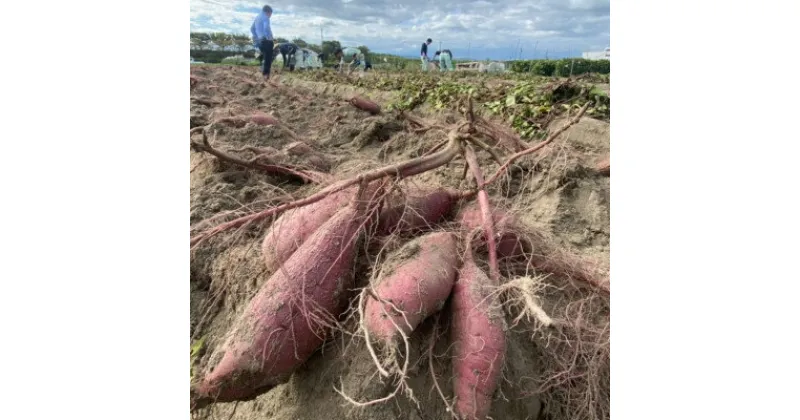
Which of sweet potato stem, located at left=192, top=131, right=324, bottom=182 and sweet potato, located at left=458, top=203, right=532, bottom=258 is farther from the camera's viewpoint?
sweet potato stem, located at left=192, top=131, right=324, bottom=182

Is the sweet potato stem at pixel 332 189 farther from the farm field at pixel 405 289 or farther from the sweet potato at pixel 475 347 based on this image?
the sweet potato at pixel 475 347

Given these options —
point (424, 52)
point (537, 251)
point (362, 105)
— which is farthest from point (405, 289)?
point (362, 105)

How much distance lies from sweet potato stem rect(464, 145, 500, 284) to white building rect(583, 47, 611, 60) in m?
0.42

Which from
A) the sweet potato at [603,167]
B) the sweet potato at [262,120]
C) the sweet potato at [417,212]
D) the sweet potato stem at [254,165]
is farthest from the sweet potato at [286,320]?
the sweet potato at [262,120]

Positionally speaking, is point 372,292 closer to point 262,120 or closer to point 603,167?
point 603,167

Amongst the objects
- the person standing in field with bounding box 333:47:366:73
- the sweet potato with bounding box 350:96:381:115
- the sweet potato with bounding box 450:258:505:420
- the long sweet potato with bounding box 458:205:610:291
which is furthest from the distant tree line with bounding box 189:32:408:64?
the sweet potato with bounding box 350:96:381:115

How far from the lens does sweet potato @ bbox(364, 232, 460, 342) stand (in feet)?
2.97

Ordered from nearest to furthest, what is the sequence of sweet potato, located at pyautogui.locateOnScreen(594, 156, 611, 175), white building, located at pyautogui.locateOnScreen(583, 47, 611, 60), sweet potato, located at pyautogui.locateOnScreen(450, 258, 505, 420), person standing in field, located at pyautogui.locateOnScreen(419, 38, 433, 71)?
1. sweet potato, located at pyautogui.locateOnScreen(450, 258, 505, 420)
2. white building, located at pyautogui.locateOnScreen(583, 47, 611, 60)
3. person standing in field, located at pyautogui.locateOnScreen(419, 38, 433, 71)
4. sweet potato, located at pyautogui.locateOnScreen(594, 156, 611, 175)

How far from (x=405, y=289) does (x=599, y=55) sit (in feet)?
2.90

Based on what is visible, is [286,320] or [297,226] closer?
[286,320]

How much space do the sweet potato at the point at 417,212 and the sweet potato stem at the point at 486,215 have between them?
3.4 inches

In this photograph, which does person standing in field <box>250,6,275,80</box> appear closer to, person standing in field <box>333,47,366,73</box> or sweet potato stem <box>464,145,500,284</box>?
person standing in field <box>333,47,366,73</box>

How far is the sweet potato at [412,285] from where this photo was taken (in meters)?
0.90

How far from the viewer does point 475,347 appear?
90 cm
